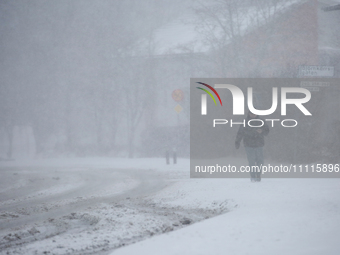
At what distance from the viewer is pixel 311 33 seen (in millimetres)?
26078

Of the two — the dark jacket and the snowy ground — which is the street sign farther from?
the snowy ground

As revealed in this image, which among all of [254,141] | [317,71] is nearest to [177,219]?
[254,141]

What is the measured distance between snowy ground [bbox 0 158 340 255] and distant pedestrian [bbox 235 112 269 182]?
45cm

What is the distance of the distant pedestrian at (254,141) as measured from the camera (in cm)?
1067

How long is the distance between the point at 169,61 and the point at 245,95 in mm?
11519

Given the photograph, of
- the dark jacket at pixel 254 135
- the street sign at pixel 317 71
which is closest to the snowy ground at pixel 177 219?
the dark jacket at pixel 254 135

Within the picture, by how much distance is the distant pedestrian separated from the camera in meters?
10.7

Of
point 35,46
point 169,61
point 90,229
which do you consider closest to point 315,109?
point 90,229

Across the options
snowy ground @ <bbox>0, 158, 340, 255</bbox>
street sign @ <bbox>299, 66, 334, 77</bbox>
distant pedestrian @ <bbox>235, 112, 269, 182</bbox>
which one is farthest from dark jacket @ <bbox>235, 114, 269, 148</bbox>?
street sign @ <bbox>299, 66, 334, 77</bbox>

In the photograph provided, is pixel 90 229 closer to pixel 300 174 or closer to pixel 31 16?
pixel 300 174

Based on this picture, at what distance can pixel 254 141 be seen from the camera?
10.7m

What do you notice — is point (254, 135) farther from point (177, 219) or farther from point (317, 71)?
point (177, 219)

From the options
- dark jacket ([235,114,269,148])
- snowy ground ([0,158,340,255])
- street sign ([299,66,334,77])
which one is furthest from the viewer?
street sign ([299,66,334,77])

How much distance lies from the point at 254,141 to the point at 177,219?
3959 millimetres
